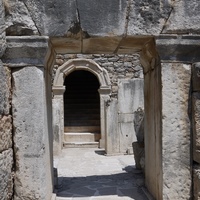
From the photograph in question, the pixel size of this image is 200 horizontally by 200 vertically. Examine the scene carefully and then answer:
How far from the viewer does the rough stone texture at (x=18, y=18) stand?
9.72 ft

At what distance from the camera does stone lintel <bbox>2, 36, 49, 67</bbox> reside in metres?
2.96

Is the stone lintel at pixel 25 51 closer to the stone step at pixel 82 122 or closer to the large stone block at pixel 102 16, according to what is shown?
the large stone block at pixel 102 16

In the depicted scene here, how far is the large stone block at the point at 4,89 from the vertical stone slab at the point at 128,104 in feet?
20.9

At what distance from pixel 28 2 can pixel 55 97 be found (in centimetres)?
742

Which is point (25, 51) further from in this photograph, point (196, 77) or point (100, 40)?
point (196, 77)

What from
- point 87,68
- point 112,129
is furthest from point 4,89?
point 87,68

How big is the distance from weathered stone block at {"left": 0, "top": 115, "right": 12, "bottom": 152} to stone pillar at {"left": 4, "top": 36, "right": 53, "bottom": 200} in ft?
0.22

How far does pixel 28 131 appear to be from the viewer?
303cm

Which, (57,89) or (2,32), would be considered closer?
(2,32)

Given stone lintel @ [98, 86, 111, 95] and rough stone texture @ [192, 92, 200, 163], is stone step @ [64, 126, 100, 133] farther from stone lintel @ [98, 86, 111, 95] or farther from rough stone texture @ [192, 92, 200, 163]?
rough stone texture @ [192, 92, 200, 163]

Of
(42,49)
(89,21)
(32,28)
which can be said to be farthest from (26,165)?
(89,21)

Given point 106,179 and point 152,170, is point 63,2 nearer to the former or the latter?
point 152,170

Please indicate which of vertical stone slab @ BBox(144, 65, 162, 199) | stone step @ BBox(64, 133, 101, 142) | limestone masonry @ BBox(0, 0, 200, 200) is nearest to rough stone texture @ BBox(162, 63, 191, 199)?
limestone masonry @ BBox(0, 0, 200, 200)

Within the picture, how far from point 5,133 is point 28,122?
284 millimetres
